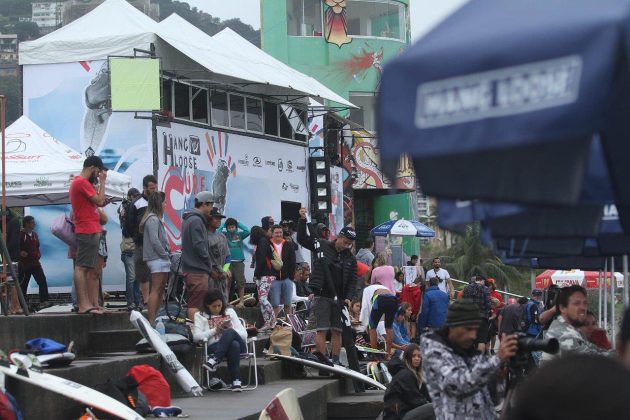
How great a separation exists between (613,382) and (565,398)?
0.09 meters

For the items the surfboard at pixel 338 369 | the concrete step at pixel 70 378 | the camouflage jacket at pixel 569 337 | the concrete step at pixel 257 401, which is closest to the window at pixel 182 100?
the surfboard at pixel 338 369

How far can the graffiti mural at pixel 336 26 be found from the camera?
153ft

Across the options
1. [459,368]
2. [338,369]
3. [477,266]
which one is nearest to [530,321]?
[338,369]

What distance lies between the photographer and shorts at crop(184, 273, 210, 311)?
13703 mm

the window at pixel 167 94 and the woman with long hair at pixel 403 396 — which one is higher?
the window at pixel 167 94

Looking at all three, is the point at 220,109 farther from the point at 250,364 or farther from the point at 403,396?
the point at 403,396

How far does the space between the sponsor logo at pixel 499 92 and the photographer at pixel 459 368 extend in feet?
10.3

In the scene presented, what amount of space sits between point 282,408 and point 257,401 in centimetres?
356

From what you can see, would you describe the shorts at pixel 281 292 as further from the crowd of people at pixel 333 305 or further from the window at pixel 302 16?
the window at pixel 302 16

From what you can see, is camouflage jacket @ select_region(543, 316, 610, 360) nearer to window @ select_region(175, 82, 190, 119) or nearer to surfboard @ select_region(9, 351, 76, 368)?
surfboard @ select_region(9, 351, 76, 368)

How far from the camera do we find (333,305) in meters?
15.6

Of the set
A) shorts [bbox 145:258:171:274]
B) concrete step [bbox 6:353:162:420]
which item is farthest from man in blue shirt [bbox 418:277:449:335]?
concrete step [bbox 6:353:162:420]

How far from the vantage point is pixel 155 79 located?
2338cm

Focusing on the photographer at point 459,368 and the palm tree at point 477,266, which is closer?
the photographer at point 459,368
